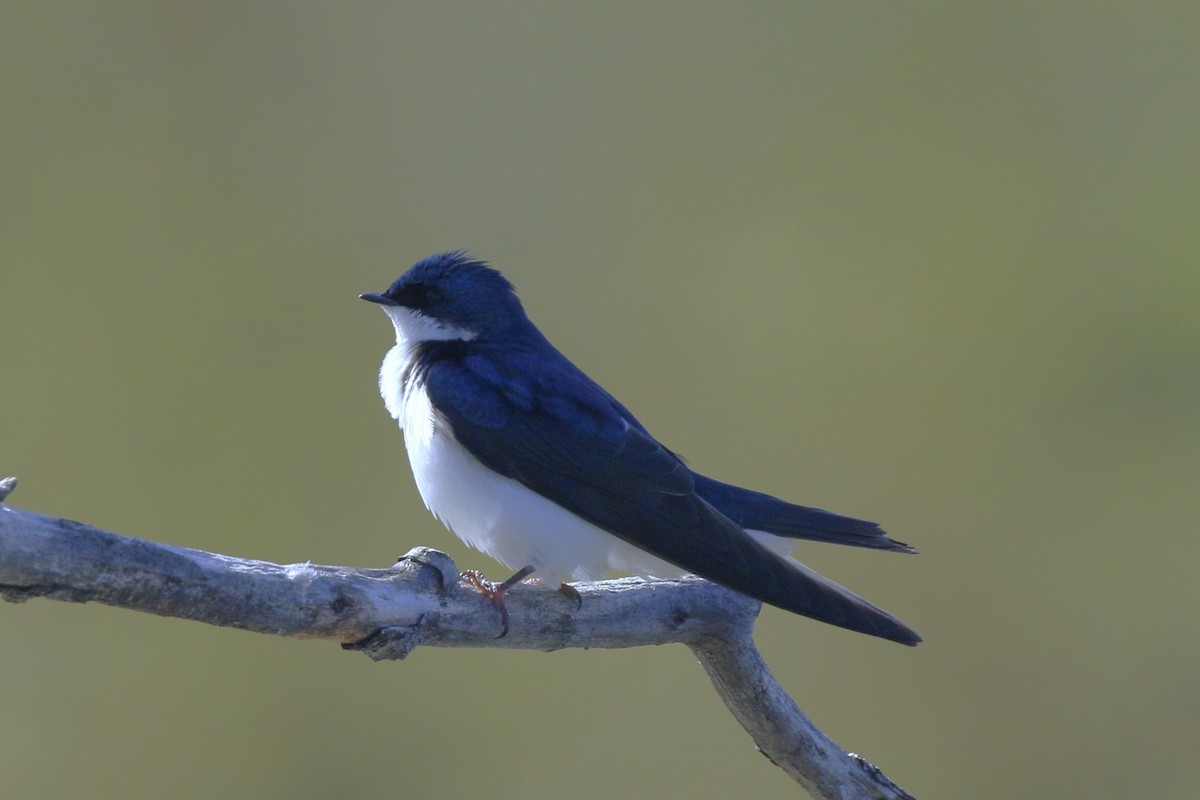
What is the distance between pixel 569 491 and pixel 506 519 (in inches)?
3.9

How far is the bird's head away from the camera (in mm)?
1889

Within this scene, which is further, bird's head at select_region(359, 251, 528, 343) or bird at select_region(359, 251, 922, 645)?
bird's head at select_region(359, 251, 528, 343)

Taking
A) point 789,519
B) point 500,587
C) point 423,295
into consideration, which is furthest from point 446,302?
point 789,519

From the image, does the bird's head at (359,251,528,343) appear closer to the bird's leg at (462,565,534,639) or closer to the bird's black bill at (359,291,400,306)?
the bird's black bill at (359,291,400,306)

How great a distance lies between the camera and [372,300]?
188cm

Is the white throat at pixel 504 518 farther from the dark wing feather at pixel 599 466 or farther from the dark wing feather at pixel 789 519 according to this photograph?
the dark wing feather at pixel 789 519

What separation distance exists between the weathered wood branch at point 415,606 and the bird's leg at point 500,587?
1cm

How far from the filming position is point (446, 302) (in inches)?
74.4

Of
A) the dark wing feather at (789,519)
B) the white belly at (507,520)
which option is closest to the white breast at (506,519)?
the white belly at (507,520)

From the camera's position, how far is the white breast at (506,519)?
166cm

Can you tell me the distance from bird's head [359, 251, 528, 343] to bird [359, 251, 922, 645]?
0.12 ft

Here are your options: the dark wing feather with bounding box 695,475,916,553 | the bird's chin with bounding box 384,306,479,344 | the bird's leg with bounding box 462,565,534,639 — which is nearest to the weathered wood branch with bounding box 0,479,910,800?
the bird's leg with bounding box 462,565,534,639

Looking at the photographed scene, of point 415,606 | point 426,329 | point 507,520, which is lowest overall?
point 415,606

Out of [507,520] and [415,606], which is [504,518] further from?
[415,606]
